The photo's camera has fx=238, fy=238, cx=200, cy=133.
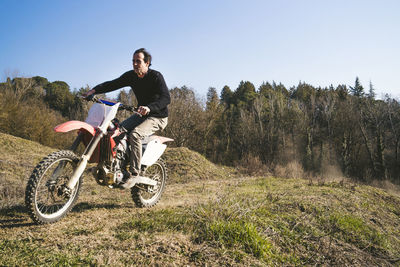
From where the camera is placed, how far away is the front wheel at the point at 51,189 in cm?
268

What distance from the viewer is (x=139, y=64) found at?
400cm

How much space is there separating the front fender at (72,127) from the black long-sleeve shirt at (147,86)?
3.52 feet

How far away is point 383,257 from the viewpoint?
11.5 ft

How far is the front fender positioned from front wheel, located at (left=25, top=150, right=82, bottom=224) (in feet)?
0.99

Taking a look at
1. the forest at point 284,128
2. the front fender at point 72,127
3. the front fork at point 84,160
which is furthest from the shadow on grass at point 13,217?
the forest at point 284,128

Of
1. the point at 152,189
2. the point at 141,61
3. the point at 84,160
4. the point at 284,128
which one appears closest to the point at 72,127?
the point at 84,160

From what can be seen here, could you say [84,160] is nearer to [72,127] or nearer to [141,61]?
[72,127]

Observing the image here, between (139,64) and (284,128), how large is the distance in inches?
1384

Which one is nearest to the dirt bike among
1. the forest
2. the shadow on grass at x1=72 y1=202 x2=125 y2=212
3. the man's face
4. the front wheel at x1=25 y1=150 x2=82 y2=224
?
the front wheel at x1=25 y1=150 x2=82 y2=224

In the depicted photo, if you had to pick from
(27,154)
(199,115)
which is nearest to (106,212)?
(27,154)

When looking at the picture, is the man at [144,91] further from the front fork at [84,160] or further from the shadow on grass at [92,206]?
the shadow on grass at [92,206]

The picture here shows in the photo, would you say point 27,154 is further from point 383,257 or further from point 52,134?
point 383,257

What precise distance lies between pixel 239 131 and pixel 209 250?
3788cm

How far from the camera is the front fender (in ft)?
9.40
